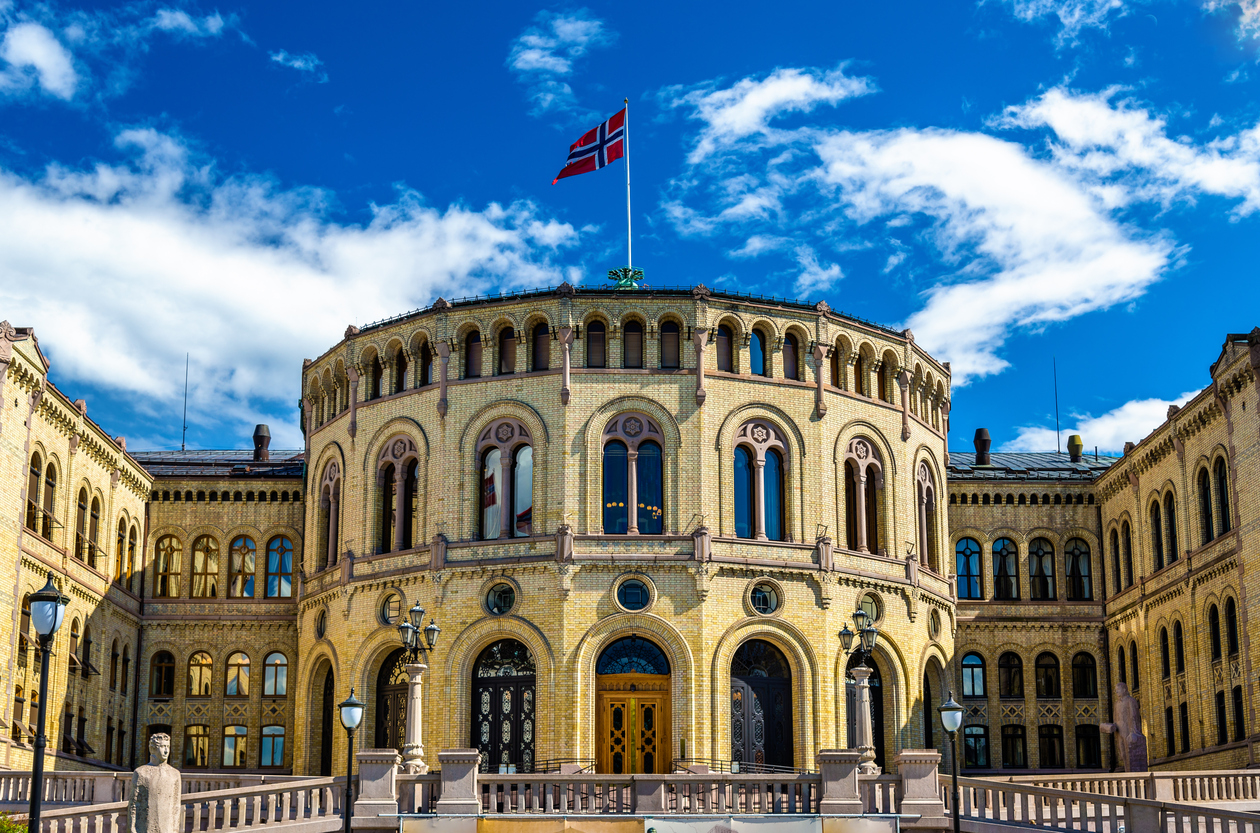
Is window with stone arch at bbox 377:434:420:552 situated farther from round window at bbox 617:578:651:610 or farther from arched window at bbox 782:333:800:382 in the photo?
arched window at bbox 782:333:800:382

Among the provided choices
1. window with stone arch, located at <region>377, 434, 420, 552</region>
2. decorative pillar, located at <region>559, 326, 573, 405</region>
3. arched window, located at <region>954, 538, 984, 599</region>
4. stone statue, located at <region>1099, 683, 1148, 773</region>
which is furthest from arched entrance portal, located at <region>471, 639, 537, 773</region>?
arched window, located at <region>954, 538, 984, 599</region>

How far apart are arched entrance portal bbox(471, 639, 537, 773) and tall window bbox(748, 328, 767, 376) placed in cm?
1093

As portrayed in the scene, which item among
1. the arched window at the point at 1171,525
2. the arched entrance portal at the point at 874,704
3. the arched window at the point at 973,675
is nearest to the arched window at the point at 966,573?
the arched window at the point at 973,675

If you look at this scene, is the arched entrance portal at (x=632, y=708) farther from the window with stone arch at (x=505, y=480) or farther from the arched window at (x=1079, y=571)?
the arched window at (x=1079, y=571)

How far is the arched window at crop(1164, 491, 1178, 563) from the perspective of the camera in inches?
1966

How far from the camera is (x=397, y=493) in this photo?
48.1m

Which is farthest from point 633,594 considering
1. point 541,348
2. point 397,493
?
point 397,493

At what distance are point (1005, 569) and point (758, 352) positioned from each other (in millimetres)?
15725

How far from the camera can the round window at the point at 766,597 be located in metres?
45.5

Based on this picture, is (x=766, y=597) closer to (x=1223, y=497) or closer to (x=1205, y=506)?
(x=1223, y=497)

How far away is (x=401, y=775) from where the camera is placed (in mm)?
32719

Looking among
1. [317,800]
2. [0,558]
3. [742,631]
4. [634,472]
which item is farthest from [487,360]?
[317,800]

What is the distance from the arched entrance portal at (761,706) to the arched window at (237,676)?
19.1m

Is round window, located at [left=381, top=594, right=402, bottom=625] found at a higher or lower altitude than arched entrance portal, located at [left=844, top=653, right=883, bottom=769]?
higher
